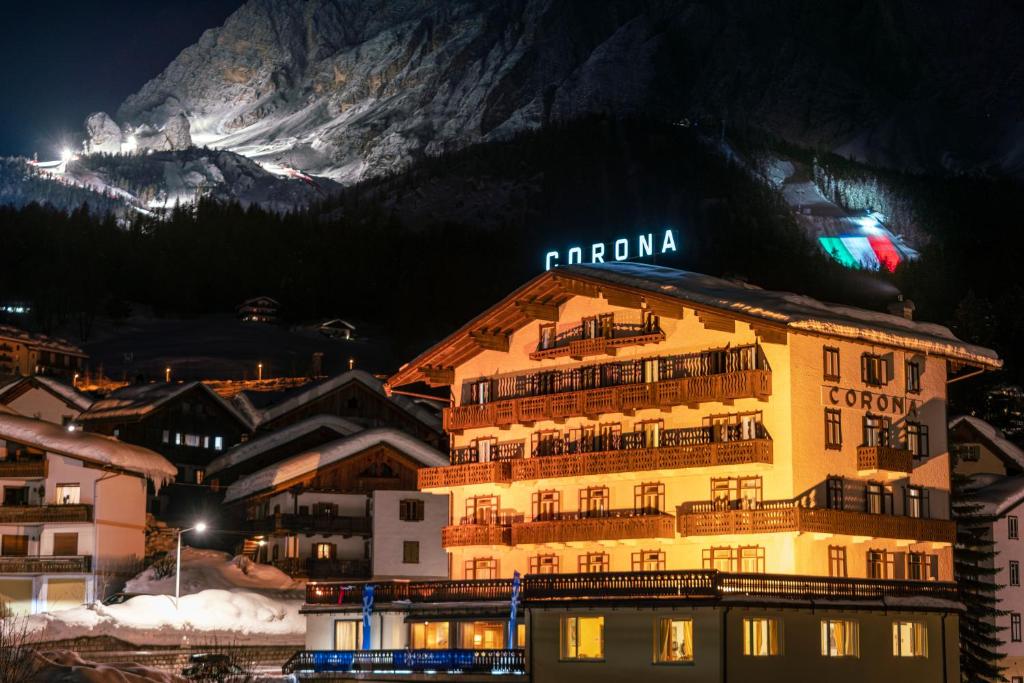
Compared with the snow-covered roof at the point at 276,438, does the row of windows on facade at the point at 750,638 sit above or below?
below

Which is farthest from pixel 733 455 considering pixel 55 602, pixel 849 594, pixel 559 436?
pixel 55 602

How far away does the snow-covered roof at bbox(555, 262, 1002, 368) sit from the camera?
189 ft

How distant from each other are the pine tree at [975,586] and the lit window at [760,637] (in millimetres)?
20372

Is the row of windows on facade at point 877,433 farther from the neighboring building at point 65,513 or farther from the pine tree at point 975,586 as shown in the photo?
the neighboring building at point 65,513

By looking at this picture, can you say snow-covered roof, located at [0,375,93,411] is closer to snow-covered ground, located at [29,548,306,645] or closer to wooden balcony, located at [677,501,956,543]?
snow-covered ground, located at [29,548,306,645]

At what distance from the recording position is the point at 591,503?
64562 millimetres

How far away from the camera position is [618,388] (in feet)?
207

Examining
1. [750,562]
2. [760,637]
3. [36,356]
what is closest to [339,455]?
[750,562]

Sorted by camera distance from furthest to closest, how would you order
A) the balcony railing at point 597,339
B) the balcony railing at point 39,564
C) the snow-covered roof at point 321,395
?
the snow-covered roof at point 321,395 → the balcony railing at point 39,564 → the balcony railing at point 597,339

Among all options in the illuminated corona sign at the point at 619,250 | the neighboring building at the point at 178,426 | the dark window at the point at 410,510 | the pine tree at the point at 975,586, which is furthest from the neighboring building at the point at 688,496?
the neighboring building at the point at 178,426

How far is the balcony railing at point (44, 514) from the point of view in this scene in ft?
261

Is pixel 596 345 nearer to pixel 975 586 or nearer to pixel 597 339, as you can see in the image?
pixel 597 339

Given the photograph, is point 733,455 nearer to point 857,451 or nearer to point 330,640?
point 857,451

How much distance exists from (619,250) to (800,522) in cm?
2457
